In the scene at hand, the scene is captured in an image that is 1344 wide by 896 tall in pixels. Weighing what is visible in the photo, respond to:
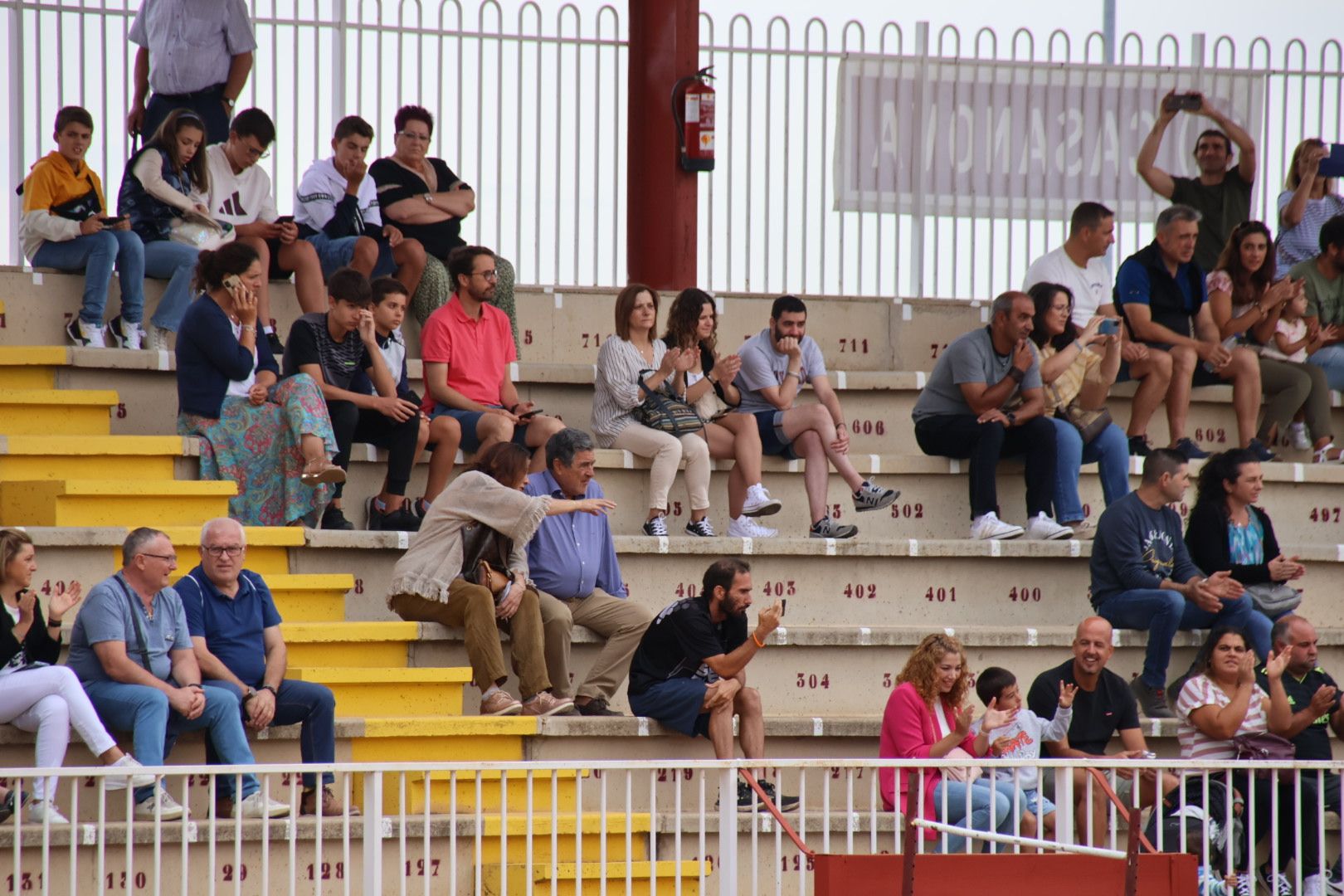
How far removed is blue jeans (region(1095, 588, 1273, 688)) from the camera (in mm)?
8586

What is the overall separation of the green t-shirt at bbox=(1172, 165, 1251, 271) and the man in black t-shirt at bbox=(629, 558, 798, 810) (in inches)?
194

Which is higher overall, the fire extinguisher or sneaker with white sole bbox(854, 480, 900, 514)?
the fire extinguisher

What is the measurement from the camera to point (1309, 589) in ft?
31.3

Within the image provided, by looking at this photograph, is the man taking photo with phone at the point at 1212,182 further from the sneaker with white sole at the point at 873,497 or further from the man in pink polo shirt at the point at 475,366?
the man in pink polo shirt at the point at 475,366

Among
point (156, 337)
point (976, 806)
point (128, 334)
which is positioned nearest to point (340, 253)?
point (156, 337)

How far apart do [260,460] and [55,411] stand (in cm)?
109

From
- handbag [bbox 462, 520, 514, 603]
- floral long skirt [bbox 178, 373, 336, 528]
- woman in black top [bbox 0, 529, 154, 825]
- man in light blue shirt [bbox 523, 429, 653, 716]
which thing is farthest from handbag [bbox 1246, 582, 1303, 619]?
woman in black top [bbox 0, 529, 154, 825]

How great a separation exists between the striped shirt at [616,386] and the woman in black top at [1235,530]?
2.57 m

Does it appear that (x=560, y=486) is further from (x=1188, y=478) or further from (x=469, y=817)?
(x=1188, y=478)

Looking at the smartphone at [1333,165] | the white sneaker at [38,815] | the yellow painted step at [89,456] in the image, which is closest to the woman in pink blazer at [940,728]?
the white sneaker at [38,815]

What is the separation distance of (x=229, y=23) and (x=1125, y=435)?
509 cm

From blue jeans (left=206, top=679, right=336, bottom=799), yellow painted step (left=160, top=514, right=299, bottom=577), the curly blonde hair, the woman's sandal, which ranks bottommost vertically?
blue jeans (left=206, top=679, right=336, bottom=799)

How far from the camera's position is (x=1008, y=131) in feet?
39.2

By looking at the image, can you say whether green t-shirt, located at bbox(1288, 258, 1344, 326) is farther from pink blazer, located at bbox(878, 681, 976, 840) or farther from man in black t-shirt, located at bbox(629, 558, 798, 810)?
man in black t-shirt, located at bbox(629, 558, 798, 810)
